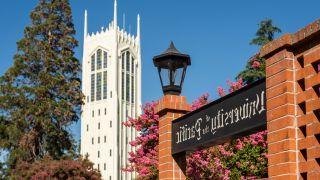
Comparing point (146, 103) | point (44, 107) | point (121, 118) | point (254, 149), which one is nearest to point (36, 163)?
point (44, 107)

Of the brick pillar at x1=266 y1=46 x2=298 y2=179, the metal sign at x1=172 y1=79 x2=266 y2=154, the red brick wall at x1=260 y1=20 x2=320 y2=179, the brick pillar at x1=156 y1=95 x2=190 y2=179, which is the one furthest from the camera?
the brick pillar at x1=156 y1=95 x2=190 y2=179

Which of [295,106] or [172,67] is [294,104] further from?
[172,67]

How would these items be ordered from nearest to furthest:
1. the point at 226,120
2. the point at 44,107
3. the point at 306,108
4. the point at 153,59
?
the point at 306,108
the point at 226,120
the point at 153,59
the point at 44,107

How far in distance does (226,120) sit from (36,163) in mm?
20547

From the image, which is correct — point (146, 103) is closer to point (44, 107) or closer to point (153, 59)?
point (44, 107)

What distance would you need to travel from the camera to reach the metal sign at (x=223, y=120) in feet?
18.3

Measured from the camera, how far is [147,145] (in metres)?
23.1

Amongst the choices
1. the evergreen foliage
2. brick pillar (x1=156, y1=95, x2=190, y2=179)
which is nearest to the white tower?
the evergreen foliage

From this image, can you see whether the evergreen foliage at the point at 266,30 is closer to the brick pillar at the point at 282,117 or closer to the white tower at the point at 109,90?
the brick pillar at the point at 282,117

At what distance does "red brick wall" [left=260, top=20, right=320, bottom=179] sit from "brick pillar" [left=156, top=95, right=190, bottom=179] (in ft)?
8.55

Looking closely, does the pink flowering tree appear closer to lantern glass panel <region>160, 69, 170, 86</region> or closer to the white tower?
lantern glass panel <region>160, 69, 170, 86</region>

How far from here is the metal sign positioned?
18.3 ft

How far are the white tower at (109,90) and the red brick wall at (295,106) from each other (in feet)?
328

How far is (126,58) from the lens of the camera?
374 ft
